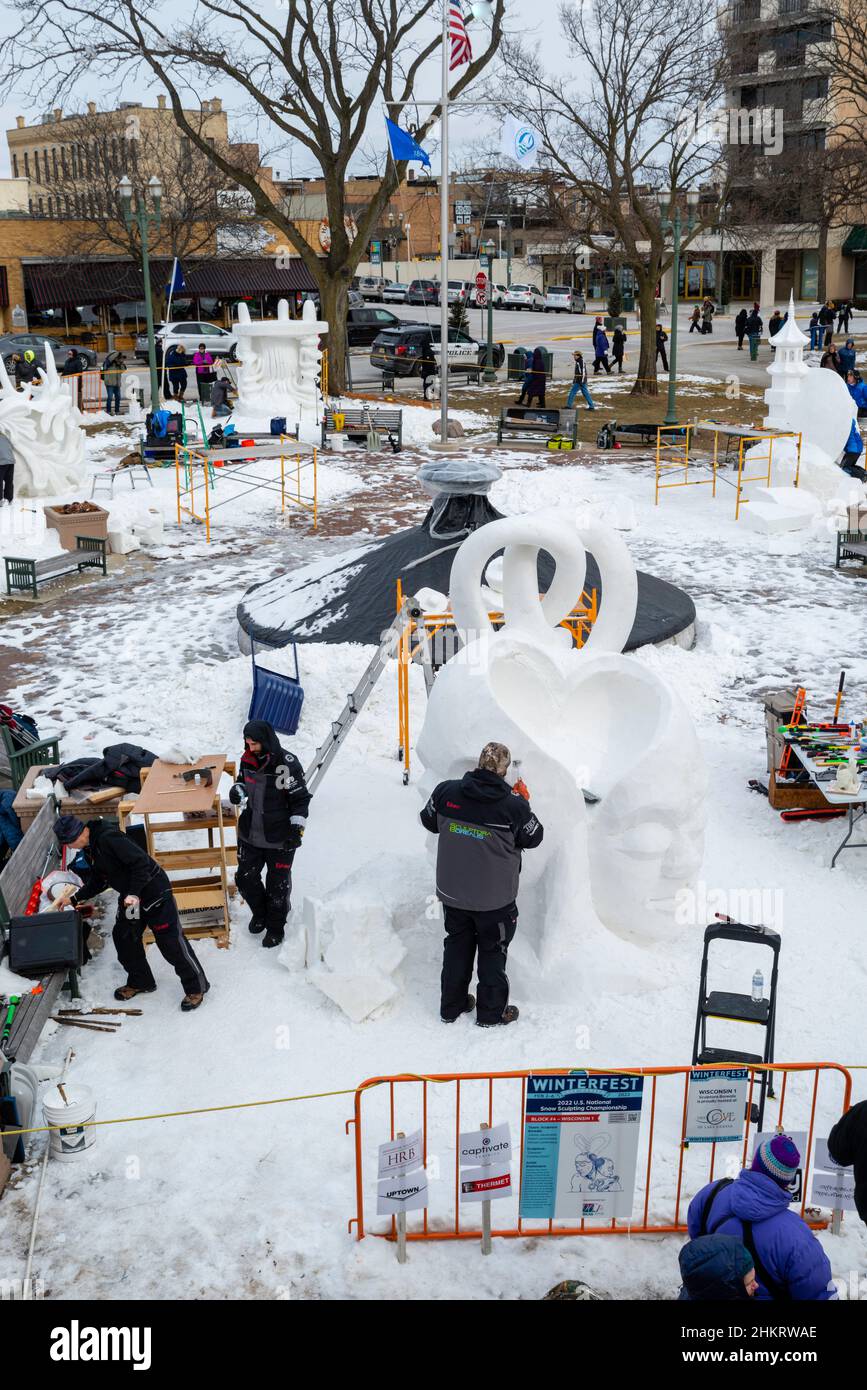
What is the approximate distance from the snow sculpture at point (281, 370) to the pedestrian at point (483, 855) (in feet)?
66.7

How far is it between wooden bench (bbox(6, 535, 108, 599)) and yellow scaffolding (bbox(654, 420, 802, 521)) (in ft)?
26.6

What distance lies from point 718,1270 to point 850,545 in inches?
533

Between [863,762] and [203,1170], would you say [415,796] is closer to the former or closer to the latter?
[863,762]

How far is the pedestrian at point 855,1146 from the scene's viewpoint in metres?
5.17

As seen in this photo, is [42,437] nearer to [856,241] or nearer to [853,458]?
[853,458]

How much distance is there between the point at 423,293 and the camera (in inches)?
2174

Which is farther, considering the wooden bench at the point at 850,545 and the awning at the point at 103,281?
the awning at the point at 103,281

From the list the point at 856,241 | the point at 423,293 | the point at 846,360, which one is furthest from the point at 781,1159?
the point at 856,241

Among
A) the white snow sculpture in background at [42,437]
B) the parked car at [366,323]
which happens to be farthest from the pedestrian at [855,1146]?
the parked car at [366,323]

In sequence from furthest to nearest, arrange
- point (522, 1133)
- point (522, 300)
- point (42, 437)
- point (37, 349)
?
1. point (522, 300)
2. point (37, 349)
3. point (42, 437)
4. point (522, 1133)

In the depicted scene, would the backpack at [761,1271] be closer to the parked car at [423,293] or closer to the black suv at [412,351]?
the black suv at [412,351]

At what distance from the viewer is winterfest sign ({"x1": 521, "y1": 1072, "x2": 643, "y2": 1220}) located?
5.52 metres

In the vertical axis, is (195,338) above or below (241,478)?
above

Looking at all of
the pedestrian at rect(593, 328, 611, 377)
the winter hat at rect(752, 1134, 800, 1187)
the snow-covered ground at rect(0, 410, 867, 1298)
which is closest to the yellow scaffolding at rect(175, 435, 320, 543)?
the snow-covered ground at rect(0, 410, 867, 1298)
